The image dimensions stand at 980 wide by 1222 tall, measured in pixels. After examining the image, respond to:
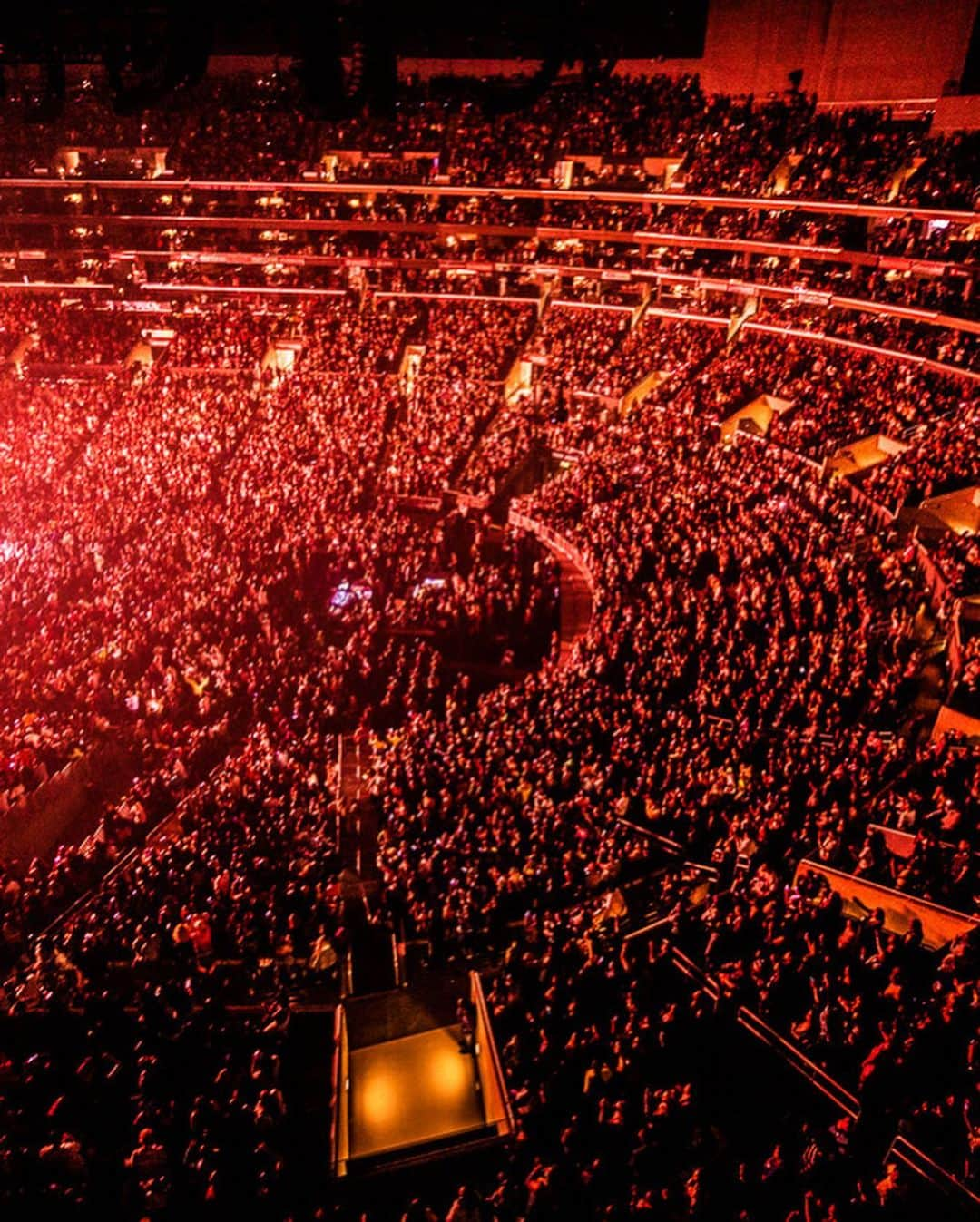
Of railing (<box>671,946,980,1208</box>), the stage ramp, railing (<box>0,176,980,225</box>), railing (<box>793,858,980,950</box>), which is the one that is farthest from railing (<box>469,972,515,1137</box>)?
railing (<box>0,176,980,225</box>)

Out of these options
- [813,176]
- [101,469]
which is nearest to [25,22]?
[101,469]

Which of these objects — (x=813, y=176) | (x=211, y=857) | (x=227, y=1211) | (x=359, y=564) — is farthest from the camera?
(x=813, y=176)

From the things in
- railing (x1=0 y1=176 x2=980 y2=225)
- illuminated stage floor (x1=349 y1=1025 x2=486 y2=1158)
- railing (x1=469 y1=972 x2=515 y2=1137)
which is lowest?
illuminated stage floor (x1=349 y1=1025 x2=486 y2=1158)

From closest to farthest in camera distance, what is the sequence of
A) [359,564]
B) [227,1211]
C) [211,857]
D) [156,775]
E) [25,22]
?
[25,22]
[227,1211]
[211,857]
[156,775]
[359,564]

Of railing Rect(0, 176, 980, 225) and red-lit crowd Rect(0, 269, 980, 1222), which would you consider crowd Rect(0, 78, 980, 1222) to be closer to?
red-lit crowd Rect(0, 269, 980, 1222)

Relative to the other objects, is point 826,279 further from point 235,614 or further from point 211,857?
point 211,857

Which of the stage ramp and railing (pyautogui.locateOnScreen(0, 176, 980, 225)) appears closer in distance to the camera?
the stage ramp

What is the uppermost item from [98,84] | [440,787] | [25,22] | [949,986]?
[98,84]

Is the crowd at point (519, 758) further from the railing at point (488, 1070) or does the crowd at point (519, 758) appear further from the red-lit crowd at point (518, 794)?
the railing at point (488, 1070)

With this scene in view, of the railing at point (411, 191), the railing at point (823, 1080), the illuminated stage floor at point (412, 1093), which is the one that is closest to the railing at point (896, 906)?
the railing at point (823, 1080)
